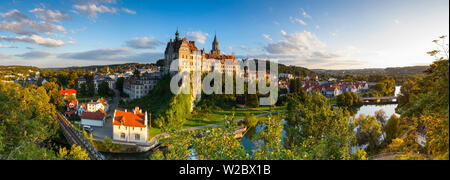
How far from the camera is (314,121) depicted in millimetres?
10727

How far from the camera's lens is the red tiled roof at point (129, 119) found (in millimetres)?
20312

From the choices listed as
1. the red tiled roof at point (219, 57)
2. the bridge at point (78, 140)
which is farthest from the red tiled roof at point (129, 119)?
the red tiled roof at point (219, 57)

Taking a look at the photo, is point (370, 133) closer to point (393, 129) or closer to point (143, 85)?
point (393, 129)

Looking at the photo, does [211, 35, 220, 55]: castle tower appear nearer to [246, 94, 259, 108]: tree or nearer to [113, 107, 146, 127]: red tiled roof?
[246, 94, 259, 108]: tree

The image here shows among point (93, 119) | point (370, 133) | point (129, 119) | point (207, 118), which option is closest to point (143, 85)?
point (93, 119)

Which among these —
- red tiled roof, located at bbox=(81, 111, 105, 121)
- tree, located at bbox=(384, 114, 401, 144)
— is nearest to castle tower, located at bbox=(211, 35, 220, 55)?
red tiled roof, located at bbox=(81, 111, 105, 121)

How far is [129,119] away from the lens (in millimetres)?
20891

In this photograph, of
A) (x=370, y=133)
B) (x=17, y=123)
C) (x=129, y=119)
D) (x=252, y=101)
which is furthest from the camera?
(x=252, y=101)

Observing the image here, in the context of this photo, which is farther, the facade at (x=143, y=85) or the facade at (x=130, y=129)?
the facade at (x=143, y=85)

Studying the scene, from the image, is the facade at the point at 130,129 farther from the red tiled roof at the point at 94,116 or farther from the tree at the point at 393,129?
the tree at the point at 393,129
